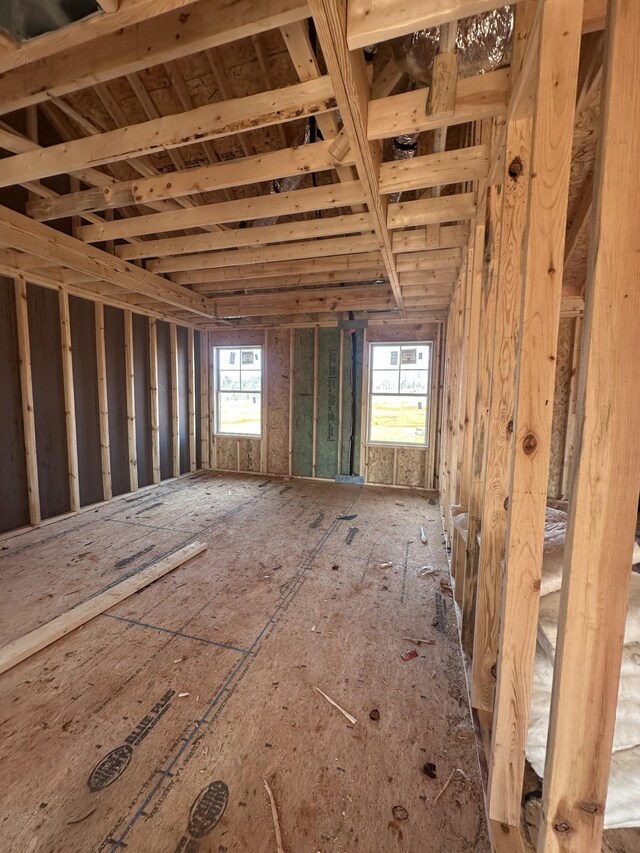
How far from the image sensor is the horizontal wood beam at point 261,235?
103 inches

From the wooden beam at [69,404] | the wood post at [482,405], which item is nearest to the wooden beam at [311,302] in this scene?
the wooden beam at [69,404]

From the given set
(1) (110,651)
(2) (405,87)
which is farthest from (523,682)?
(2) (405,87)

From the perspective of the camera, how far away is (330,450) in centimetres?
600

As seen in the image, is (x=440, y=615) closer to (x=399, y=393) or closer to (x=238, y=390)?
(x=399, y=393)

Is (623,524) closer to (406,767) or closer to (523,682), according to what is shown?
(523,682)

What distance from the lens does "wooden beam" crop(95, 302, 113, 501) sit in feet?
14.6

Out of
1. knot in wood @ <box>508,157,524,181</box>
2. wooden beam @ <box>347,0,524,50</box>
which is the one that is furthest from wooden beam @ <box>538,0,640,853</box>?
knot in wood @ <box>508,157,524,181</box>

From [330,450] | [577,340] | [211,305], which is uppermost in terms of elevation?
[211,305]

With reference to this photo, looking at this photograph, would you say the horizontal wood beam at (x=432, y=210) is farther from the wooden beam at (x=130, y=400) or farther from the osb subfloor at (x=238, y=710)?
the wooden beam at (x=130, y=400)

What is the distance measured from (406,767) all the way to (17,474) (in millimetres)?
4285

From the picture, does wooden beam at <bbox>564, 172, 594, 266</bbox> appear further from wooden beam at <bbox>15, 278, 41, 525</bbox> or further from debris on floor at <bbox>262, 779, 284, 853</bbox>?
wooden beam at <bbox>15, 278, 41, 525</bbox>

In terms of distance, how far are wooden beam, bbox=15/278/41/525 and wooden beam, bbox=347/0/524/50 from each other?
4.00m

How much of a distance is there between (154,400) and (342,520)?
3.51 meters

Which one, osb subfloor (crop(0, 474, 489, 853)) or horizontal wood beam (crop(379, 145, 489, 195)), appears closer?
osb subfloor (crop(0, 474, 489, 853))
